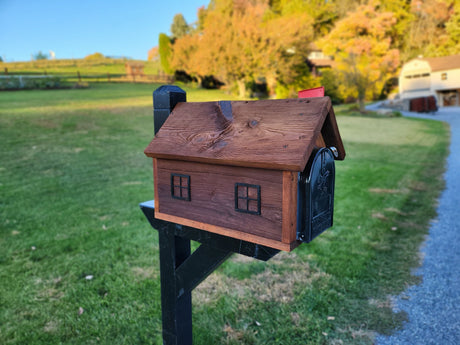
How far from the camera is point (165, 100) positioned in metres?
1.75

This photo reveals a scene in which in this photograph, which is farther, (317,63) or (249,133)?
(317,63)

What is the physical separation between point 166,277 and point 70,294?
170cm

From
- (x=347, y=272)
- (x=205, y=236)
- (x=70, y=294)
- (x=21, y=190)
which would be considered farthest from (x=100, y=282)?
(x=21, y=190)

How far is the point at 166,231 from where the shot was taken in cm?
184

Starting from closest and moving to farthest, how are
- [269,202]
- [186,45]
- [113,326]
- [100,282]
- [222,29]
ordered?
[269,202] → [113,326] → [100,282] → [186,45] → [222,29]

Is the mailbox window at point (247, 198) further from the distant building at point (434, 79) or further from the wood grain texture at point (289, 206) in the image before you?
the distant building at point (434, 79)

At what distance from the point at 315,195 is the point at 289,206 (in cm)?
18

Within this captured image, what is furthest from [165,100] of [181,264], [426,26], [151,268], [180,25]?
[426,26]

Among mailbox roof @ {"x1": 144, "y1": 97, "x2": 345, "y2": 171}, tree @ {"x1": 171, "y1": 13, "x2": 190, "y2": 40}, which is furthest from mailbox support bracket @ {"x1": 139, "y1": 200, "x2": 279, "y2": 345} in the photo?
tree @ {"x1": 171, "y1": 13, "x2": 190, "y2": 40}

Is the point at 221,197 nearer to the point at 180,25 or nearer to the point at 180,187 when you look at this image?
the point at 180,187

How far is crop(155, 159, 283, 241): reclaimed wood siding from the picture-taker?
4.25ft

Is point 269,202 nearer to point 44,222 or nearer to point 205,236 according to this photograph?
point 205,236

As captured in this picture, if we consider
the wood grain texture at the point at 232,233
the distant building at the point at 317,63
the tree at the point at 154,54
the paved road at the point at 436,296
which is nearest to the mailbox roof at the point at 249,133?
the wood grain texture at the point at 232,233

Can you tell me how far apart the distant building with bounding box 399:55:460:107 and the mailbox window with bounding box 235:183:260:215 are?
39494 mm
